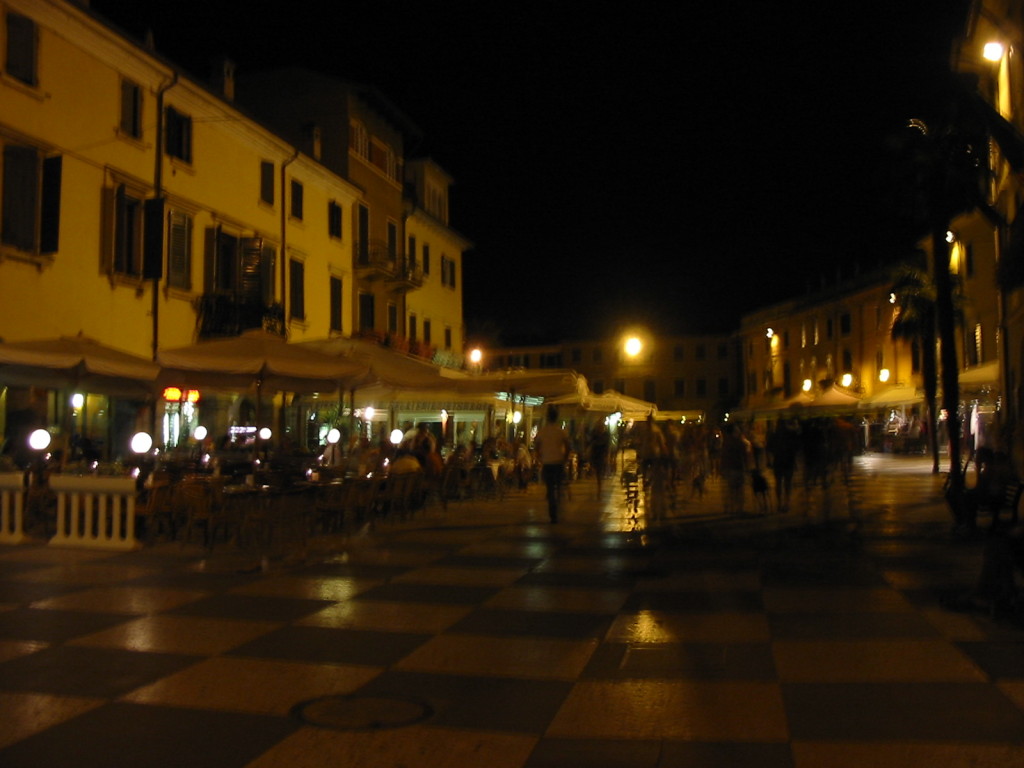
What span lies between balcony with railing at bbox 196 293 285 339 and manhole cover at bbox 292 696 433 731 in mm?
19283

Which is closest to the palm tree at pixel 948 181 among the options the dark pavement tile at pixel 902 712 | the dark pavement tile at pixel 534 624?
the dark pavement tile at pixel 534 624

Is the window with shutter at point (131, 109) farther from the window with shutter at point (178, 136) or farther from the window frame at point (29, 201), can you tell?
the window frame at point (29, 201)

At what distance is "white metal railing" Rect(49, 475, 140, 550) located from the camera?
40.8ft

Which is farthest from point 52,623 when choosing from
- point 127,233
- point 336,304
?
point 336,304

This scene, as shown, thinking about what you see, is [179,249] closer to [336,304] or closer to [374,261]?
[336,304]

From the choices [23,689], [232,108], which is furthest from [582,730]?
[232,108]

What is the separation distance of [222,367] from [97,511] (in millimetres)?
2386

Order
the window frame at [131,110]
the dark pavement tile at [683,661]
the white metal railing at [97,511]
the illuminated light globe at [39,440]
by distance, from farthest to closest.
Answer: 1. the window frame at [131,110]
2. the illuminated light globe at [39,440]
3. the white metal railing at [97,511]
4. the dark pavement tile at [683,661]

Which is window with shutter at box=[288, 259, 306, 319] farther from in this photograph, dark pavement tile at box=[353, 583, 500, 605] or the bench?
the bench

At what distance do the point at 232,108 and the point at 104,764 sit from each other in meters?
22.9

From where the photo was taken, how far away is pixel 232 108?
25.6 metres

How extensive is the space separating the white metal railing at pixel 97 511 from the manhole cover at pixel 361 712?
23.6 ft

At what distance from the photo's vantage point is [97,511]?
1279 centimetres

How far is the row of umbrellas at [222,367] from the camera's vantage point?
13.7 meters
